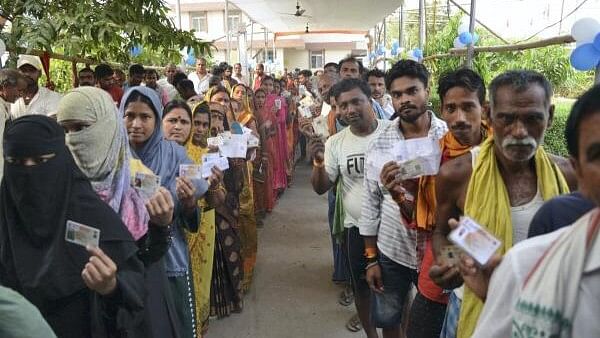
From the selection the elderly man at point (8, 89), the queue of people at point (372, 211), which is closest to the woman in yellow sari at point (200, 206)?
the queue of people at point (372, 211)

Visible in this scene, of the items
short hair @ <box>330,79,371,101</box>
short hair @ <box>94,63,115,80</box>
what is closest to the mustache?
short hair @ <box>330,79,371,101</box>

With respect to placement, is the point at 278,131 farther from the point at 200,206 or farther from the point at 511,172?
the point at 511,172

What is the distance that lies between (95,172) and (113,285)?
503 mm

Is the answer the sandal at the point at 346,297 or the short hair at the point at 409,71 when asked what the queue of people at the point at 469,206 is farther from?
the sandal at the point at 346,297

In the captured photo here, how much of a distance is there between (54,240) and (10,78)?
328 cm

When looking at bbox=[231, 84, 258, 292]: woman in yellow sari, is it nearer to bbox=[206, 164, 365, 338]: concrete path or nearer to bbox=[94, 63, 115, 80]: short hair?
bbox=[206, 164, 365, 338]: concrete path

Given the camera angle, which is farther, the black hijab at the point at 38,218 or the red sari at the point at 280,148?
the red sari at the point at 280,148

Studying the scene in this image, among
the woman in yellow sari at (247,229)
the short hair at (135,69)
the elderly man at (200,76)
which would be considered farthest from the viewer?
the elderly man at (200,76)

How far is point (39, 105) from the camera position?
470 centimetres

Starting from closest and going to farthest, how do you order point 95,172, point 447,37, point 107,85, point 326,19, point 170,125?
point 95,172 → point 170,125 → point 107,85 → point 447,37 → point 326,19

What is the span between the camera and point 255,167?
617 centimetres

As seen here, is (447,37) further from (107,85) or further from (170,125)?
(170,125)

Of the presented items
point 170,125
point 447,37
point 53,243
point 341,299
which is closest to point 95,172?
point 53,243

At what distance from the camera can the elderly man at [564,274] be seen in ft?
3.05
